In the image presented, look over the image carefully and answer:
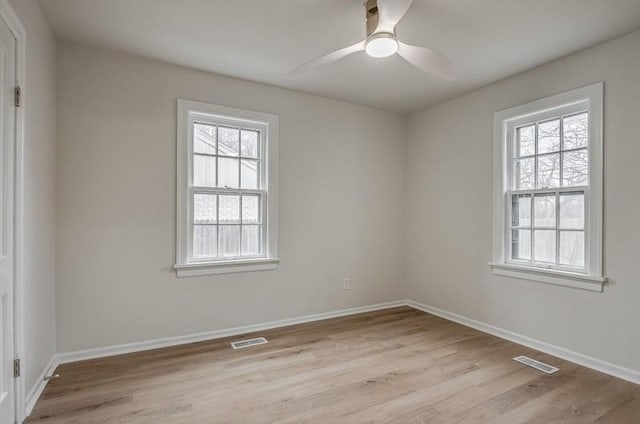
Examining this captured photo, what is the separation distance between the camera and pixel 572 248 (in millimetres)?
2957

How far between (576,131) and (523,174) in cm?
58

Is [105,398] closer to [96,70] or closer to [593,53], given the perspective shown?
[96,70]

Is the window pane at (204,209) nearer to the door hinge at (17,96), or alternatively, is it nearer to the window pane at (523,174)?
the door hinge at (17,96)

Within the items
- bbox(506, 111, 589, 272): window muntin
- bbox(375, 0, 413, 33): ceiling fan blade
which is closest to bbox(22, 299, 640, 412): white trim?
bbox(506, 111, 589, 272): window muntin

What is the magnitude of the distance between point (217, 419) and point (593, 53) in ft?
12.6

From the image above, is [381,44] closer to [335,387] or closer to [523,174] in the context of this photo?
[523,174]

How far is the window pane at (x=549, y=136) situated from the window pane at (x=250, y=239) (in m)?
2.89

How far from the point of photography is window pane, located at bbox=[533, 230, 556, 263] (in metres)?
3.11

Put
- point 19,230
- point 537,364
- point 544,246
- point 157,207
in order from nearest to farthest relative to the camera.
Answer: point 19,230 → point 537,364 → point 157,207 → point 544,246

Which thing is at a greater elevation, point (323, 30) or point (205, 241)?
point (323, 30)

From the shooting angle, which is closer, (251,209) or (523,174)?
(523,174)

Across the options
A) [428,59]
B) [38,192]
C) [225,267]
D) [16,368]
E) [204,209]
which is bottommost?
[16,368]

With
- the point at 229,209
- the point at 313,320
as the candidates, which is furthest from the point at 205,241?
the point at 313,320

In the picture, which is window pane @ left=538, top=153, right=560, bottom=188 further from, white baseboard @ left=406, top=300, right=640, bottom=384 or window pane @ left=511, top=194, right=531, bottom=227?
white baseboard @ left=406, top=300, right=640, bottom=384
